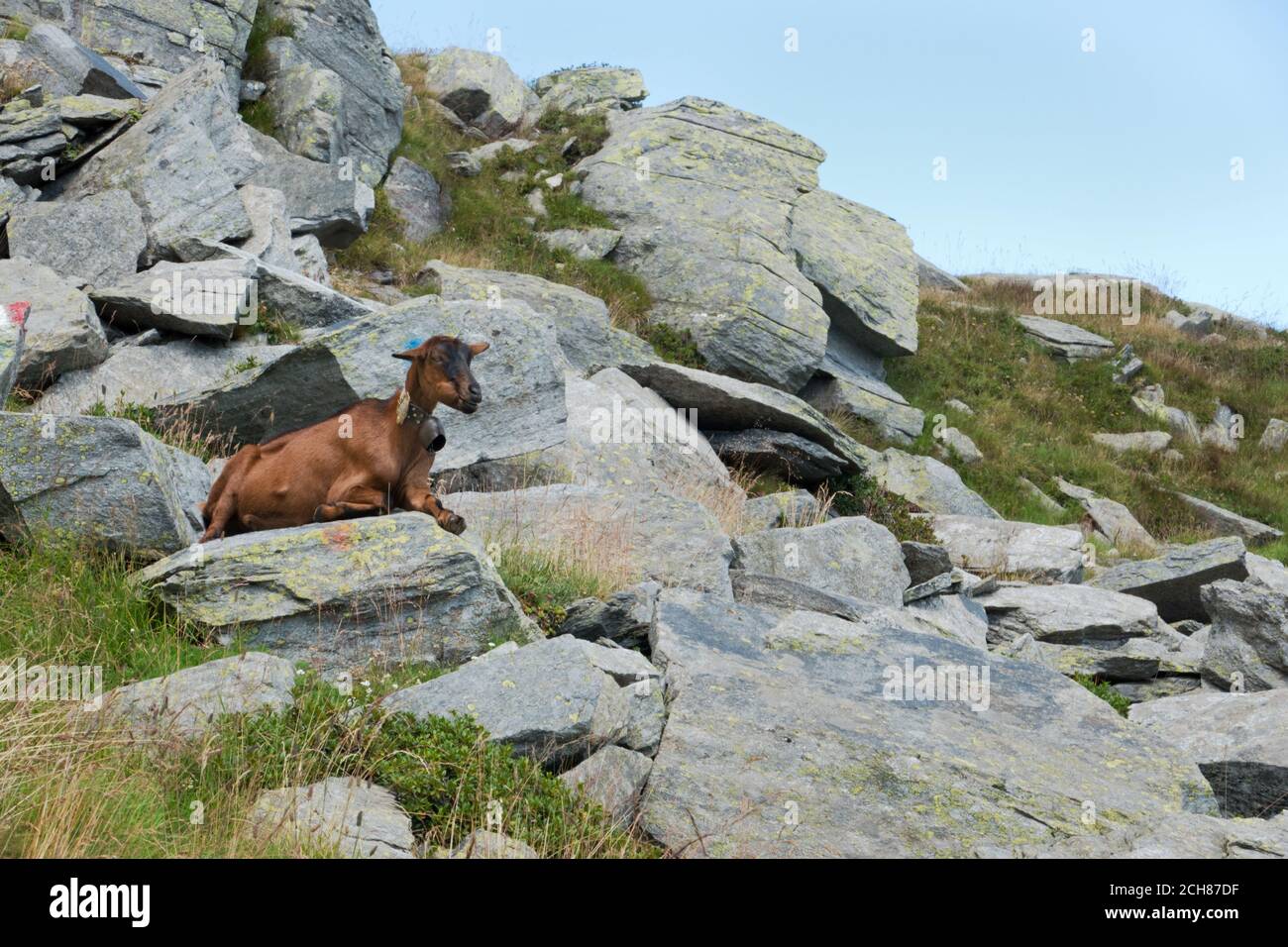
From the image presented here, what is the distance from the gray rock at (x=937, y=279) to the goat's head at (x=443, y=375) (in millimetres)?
32764

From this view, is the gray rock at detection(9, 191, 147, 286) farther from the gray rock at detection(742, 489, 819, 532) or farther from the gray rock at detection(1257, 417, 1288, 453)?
the gray rock at detection(1257, 417, 1288, 453)

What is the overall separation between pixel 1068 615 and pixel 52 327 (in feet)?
42.8

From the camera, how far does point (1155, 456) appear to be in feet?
94.5

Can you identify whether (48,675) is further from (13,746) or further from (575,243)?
(575,243)

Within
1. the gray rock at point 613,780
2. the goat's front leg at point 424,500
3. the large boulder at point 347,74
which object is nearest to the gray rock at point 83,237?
the goat's front leg at point 424,500

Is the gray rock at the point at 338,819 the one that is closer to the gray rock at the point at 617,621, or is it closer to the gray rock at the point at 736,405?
the gray rock at the point at 617,621

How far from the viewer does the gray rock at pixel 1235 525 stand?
25.5 metres

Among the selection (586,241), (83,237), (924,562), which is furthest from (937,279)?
(83,237)

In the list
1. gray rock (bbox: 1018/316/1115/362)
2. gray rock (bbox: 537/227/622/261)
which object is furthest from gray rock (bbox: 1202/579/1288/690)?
gray rock (bbox: 1018/316/1115/362)

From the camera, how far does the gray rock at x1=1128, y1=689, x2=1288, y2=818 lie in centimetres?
996

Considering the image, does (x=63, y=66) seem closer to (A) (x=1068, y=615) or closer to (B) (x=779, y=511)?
(B) (x=779, y=511)

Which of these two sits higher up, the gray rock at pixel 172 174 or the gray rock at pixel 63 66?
the gray rock at pixel 63 66

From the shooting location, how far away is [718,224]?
25.0 m

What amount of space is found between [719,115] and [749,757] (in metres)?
23.2
